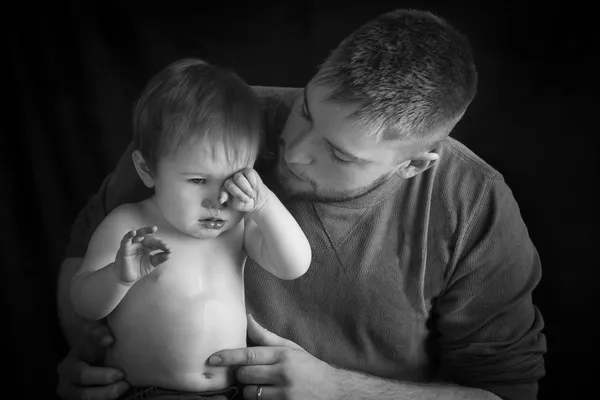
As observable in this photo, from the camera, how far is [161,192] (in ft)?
2.92

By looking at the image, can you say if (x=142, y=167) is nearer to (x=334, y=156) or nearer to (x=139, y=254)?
(x=139, y=254)

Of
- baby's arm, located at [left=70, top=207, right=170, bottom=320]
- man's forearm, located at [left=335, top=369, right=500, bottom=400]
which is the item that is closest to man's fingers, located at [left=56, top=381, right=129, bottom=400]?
baby's arm, located at [left=70, top=207, right=170, bottom=320]

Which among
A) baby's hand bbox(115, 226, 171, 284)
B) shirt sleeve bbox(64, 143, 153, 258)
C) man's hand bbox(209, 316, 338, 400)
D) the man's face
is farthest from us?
shirt sleeve bbox(64, 143, 153, 258)

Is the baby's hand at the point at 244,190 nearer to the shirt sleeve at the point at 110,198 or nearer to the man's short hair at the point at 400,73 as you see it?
the man's short hair at the point at 400,73

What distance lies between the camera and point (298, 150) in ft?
2.99

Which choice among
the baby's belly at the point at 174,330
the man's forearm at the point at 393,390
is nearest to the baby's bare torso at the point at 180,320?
the baby's belly at the point at 174,330

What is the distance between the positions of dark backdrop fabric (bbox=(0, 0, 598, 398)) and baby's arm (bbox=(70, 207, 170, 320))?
1.62ft

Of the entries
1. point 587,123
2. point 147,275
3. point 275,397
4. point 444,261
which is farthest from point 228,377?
point 587,123

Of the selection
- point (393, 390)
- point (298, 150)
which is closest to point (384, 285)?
point (393, 390)

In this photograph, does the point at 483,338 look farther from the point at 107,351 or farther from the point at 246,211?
the point at 107,351

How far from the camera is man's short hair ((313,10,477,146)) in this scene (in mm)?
846

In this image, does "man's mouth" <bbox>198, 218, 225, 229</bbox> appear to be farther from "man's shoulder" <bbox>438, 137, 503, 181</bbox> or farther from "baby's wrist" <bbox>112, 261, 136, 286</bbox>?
"man's shoulder" <bbox>438, 137, 503, 181</bbox>

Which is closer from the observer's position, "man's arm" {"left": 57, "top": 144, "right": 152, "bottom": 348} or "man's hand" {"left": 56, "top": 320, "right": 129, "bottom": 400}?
"man's hand" {"left": 56, "top": 320, "right": 129, "bottom": 400}

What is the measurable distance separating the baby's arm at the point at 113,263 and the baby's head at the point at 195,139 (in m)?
0.08
